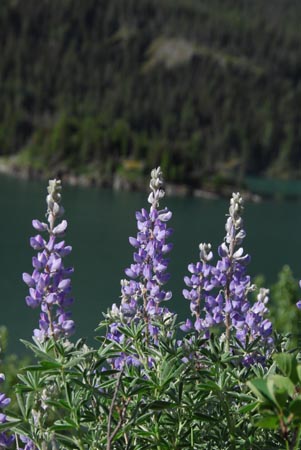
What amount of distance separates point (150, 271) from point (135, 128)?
141 metres

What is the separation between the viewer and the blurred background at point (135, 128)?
39688 millimetres

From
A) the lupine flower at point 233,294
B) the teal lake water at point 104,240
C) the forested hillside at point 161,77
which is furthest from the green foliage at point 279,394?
the forested hillside at point 161,77

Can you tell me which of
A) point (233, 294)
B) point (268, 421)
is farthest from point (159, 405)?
point (233, 294)

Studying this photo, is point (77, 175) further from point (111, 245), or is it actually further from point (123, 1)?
point (123, 1)

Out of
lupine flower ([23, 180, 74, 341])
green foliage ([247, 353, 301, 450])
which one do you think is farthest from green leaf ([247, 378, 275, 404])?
lupine flower ([23, 180, 74, 341])

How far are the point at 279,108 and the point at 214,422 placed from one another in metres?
169

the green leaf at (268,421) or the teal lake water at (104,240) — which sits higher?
the green leaf at (268,421)

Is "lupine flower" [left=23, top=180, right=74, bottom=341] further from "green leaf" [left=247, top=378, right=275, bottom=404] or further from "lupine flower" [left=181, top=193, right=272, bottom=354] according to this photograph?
"green leaf" [left=247, top=378, right=275, bottom=404]

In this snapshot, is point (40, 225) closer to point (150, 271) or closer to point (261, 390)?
point (150, 271)

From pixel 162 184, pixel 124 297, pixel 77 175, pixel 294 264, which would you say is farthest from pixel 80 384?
pixel 77 175

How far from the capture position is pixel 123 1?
187750 mm

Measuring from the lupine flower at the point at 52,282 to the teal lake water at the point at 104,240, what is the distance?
40.6ft

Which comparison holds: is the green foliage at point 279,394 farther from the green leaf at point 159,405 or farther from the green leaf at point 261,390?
the green leaf at point 159,405

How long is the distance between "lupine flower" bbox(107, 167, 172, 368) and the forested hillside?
111625mm
